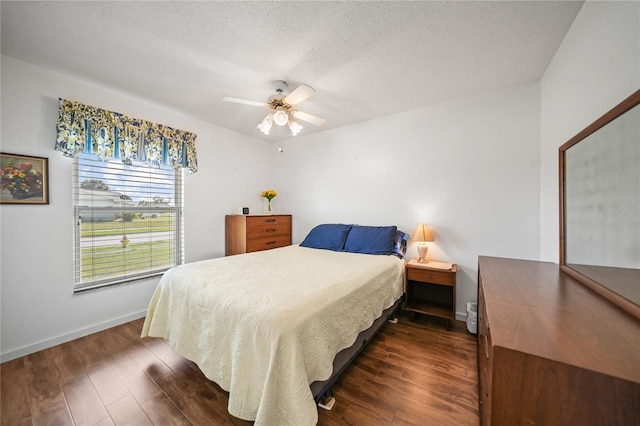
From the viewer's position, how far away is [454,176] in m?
2.60

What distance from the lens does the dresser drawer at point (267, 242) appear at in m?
3.29

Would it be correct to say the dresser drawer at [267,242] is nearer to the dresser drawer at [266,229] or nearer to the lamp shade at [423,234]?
the dresser drawer at [266,229]

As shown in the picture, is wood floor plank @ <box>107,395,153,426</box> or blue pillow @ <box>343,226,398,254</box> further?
blue pillow @ <box>343,226,398,254</box>

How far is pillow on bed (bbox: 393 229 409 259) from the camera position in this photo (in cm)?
271

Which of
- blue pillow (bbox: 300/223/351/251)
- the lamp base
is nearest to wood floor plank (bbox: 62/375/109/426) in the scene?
blue pillow (bbox: 300/223/351/251)

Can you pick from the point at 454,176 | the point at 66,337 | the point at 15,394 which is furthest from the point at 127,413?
the point at 454,176

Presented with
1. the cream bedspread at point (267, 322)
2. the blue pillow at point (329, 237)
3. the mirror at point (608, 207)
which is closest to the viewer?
the mirror at point (608, 207)

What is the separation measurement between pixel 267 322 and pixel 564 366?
1.08 meters

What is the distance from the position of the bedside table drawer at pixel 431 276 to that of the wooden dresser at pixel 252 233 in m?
2.11

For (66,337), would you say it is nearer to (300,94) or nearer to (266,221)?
(266,221)

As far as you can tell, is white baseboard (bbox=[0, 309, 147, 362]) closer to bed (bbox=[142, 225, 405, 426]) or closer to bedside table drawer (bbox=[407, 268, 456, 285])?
bed (bbox=[142, 225, 405, 426])

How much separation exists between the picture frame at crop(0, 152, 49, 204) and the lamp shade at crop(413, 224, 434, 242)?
366cm

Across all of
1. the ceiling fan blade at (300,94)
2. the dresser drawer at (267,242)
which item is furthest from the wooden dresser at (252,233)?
the ceiling fan blade at (300,94)

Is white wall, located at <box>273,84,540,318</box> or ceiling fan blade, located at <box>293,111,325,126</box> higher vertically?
ceiling fan blade, located at <box>293,111,325,126</box>
